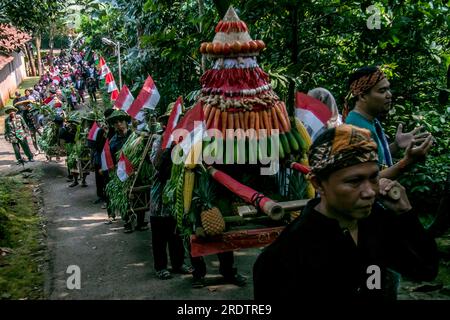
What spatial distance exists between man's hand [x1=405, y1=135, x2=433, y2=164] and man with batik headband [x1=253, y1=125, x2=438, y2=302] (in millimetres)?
484

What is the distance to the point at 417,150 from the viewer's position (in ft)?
8.04

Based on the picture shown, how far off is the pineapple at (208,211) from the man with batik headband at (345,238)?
1.62 meters

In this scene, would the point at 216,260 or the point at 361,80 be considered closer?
the point at 361,80

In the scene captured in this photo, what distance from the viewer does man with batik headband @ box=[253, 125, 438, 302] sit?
6.01 ft

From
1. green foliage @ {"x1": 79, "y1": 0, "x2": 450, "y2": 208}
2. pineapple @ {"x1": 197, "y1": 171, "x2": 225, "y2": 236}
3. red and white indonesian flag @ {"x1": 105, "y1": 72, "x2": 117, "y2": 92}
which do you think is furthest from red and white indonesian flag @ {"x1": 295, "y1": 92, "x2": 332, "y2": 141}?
red and white indonesian flag @ {"x1": 105, "y1": 72, "x2": 117, "y2": 92}

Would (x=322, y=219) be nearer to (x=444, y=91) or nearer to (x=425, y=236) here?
(x=425, y=236)

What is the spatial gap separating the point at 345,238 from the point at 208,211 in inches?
73.0

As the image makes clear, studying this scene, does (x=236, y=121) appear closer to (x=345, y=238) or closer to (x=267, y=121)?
(x=267, y=121)

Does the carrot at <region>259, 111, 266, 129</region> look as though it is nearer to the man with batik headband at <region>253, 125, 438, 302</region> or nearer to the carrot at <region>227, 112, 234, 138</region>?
the carrot at <region>227, 112, 234, 138</region>

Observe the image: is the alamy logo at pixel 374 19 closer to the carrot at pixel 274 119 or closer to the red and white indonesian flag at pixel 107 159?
the carrot at pixel 274 119

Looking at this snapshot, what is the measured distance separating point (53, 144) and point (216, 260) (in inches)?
309

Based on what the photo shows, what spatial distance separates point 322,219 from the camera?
A: 75.7 inches

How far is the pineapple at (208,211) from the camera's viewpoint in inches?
141

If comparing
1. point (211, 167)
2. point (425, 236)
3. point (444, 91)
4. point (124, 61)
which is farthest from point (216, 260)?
point (124, 61)
